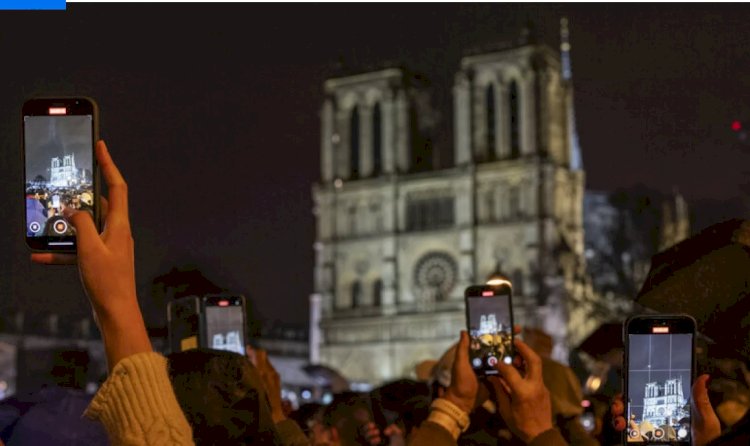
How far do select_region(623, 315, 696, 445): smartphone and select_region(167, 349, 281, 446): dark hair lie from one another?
1.09 metres

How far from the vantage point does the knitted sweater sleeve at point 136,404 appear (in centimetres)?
241

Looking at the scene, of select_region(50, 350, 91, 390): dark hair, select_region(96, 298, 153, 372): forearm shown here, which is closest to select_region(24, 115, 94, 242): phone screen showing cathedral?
select_region(96, 298, 153, 372): forearm

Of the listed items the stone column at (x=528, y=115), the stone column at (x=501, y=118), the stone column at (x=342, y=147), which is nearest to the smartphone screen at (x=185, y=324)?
the stone column at (x=528, y=115)

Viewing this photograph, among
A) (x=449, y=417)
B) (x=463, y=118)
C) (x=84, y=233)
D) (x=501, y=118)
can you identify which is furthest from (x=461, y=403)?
(x=463, y=118)

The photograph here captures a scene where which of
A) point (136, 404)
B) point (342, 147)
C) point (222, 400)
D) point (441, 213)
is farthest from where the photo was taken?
point (342, 147)

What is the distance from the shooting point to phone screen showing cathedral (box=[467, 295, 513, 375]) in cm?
441

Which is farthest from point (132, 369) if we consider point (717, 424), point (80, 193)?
point (717, 424)

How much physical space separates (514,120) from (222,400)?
60964 millimetres

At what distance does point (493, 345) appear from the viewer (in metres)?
4.48

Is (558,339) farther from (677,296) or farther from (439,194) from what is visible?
(677,296)

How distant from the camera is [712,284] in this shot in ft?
10.7

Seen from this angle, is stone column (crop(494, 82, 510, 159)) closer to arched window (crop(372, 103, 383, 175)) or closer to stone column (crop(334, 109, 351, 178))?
arched window (crop(372, 103, 383, 175))

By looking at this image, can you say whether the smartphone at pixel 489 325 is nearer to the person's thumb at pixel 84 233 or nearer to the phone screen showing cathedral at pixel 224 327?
the phone screen showing cathedral at pixel 224 327

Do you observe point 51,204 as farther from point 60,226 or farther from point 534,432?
point 534,432
